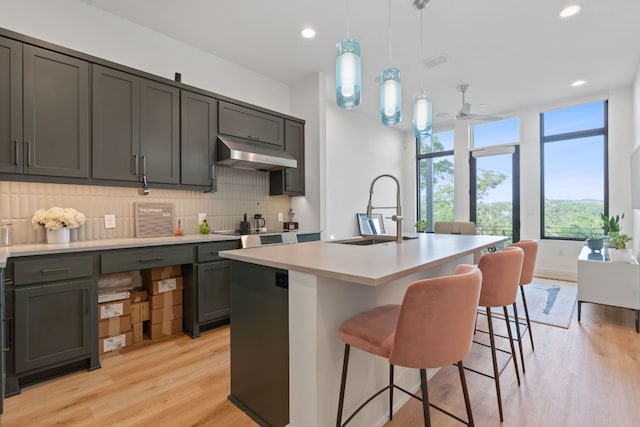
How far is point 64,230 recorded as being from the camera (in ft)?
7.86

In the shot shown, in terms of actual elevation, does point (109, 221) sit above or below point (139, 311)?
above

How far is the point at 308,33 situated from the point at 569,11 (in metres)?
2.48

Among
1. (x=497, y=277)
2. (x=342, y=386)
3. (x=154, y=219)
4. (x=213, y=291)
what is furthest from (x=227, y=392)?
(x=154, y=219)

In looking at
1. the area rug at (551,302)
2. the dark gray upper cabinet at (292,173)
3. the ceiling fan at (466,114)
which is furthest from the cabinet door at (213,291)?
the ceiling fan at (466,114)

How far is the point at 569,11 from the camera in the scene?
111 inches

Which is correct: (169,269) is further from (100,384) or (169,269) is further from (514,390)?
(514,390)

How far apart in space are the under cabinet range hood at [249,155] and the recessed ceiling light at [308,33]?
4.27ft

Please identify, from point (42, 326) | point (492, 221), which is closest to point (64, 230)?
point (42, 326)

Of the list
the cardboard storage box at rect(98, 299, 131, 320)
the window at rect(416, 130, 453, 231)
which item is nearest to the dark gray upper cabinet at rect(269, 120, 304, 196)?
the cardboard storage box at rect(98, 299, 131, 320)

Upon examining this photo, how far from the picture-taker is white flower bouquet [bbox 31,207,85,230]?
2291 mm

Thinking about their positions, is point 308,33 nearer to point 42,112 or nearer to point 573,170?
point 42,112

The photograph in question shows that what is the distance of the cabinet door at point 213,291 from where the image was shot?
2.81 meters

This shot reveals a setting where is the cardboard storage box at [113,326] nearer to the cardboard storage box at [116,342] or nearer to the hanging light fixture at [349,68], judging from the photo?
the cardboard storage box at [116,342]

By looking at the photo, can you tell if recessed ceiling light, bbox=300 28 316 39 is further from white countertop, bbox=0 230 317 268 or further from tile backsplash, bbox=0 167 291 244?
white countertop, bbox=0 230 317 268
